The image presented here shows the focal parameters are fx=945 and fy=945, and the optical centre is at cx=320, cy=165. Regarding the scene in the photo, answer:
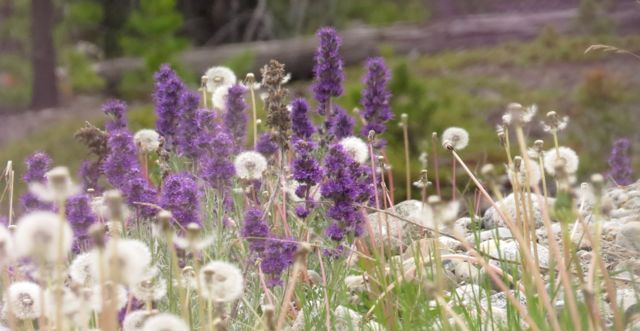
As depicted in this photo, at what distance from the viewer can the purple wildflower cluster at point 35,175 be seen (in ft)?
10.8

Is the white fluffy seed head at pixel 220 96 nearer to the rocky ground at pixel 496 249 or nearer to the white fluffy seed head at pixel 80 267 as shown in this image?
the rocky ground at pixel 496 249

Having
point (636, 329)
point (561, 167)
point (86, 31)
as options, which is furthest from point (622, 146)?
point (86, 31)

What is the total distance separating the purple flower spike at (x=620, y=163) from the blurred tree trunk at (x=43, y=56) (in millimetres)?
11842

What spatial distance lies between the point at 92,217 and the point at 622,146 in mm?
3388

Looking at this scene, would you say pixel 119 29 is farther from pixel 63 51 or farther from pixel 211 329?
pixel 211 329

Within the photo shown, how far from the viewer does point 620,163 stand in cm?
537

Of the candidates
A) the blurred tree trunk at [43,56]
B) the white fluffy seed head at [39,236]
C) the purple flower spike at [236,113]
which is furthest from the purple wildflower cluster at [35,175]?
the blurred tree trunk at [43,56]

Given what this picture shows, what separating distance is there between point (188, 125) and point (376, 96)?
2.55 feet

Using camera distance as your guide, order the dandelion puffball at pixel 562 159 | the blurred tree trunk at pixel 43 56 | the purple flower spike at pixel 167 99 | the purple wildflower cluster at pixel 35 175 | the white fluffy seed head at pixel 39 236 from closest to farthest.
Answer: the white fluffy seed head at pixel 39 236
the dandelion puffball at pixel 562 159
the purple wildflower cluster at pixel 35 175
the purple flower spike at pixel 167 99
the blurred tree trunk at pixel 43 56

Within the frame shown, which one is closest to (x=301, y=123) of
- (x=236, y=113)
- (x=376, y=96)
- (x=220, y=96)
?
(x=236, y=113)

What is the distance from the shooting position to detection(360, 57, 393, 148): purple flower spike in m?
3.80

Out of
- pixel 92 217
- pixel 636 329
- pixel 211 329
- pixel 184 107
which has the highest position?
pixel 184 107

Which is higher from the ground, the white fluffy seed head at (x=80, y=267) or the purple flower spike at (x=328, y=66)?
the purple flower spike at (x=328, y=66)

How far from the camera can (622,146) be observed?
5.25 metres
